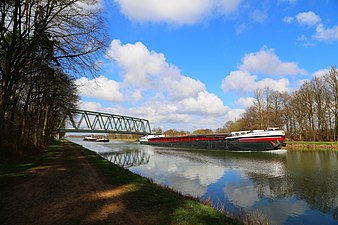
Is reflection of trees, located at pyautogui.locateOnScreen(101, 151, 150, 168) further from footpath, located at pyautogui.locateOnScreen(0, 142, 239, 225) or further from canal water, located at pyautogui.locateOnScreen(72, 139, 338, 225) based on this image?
footpath, located at pyautogui.locateOnScreen(0, 142, 239, 225)

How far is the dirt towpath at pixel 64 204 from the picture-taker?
229 inches

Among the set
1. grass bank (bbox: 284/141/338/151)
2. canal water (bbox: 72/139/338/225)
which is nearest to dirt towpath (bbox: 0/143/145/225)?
canal water (bbox: 72/139/338/225)

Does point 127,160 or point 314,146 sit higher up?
point 314,146

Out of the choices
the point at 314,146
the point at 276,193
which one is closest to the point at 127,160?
the point at 276,193

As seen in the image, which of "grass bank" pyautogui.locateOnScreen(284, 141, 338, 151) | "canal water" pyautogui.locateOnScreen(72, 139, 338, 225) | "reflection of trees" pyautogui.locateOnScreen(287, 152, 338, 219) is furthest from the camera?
"grass bank" pyautogui.locateOnScreen(284, 141, 338, 151)

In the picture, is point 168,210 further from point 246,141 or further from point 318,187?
point 246,141

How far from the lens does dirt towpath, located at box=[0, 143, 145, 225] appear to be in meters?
5.82

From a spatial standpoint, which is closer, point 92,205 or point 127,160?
point 92,205

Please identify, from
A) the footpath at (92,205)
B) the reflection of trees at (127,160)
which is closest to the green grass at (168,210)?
the footpath at (92,205)

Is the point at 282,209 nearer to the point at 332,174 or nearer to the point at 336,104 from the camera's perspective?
the point at 332,174

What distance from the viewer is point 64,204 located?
7051 millimetres

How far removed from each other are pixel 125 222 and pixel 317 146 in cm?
4180

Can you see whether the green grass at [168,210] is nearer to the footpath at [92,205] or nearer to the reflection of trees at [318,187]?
the footpath at [92,205]

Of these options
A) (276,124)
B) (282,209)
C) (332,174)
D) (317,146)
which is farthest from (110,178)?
(276,124)
